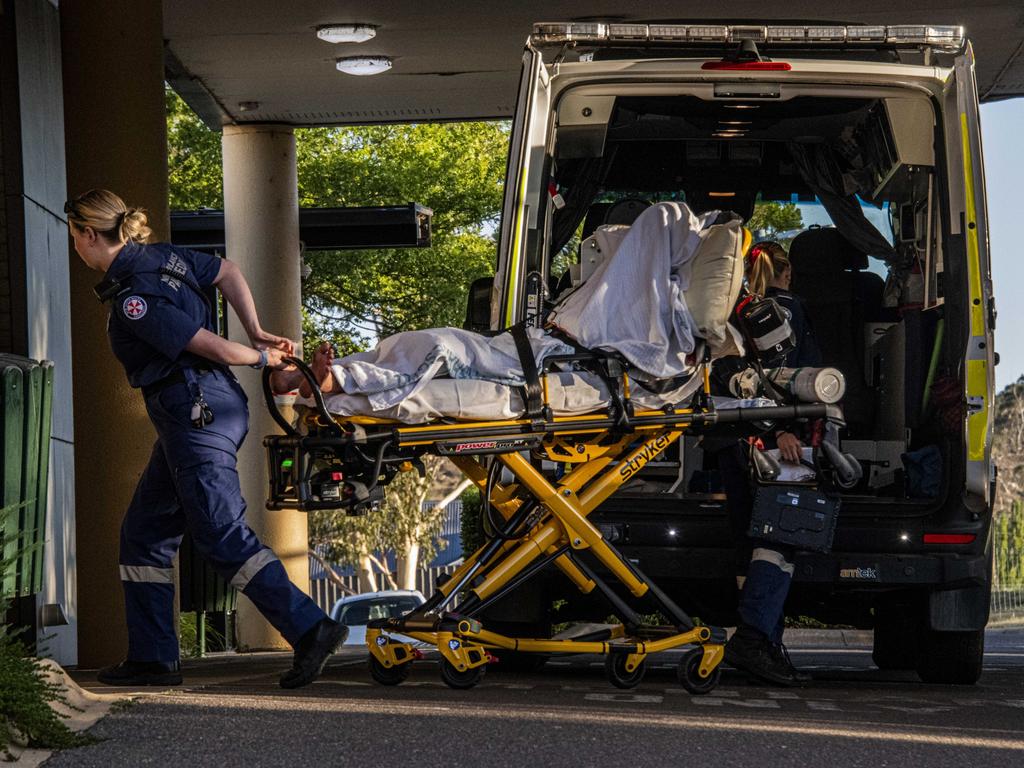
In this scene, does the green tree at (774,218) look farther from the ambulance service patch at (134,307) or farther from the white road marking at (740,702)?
the ambulance service patch at (134,307)

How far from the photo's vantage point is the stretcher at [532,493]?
6.05 meters

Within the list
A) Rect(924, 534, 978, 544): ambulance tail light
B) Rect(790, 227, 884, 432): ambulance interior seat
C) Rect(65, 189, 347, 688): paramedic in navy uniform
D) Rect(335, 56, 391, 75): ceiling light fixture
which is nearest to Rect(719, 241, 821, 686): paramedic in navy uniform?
Rect(924, 534, 978, 544): ambulance tail light

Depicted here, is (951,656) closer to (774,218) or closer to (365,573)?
(774,218)

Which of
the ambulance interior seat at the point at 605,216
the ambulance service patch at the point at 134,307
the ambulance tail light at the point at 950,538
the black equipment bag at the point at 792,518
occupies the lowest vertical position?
the ambulance tail light at the point at 950,538

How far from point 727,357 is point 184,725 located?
292cm

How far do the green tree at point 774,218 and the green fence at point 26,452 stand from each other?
362 cm

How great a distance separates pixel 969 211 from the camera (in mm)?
7156

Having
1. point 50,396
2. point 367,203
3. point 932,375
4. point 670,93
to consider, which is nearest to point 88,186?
point 50,396

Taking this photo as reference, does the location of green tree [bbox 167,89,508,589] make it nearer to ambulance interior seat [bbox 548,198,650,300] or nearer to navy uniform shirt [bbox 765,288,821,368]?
ambulance interior seat [bbox 548,198,650,300]

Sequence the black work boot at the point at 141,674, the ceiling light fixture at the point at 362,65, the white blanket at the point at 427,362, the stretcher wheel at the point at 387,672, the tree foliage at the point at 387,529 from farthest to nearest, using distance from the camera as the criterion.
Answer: the tree foliage at the point at 387,529, the ceiling light fixture at the point at 362,65, the stretcher wheel at the point at 387,672, the black work boot at the point at 141,674, the white blanket at the point at 427,362

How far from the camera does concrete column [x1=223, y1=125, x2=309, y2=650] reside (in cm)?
1384

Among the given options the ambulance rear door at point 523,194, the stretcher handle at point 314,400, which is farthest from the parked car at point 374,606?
the stretcher handle at point 314,400

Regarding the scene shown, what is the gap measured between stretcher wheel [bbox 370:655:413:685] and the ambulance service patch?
150 centimetres

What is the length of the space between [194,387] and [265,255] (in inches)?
307
